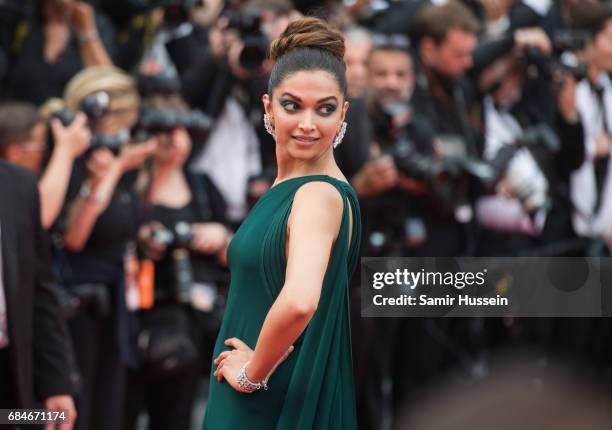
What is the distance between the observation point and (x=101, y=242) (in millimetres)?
4598

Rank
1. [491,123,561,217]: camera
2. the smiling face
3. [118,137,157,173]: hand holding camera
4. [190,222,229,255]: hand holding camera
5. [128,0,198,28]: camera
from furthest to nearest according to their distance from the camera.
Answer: [491,123,561,217]: camera < [128,0,198,28]: camera < [190,222,229,255]: hand holding camera < [118,137,157,173]: hand holding camera < the smiling face

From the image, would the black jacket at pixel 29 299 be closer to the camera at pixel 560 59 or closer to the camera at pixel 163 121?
the camera at pixel 163 121

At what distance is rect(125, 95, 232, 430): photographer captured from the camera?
15.8 ft

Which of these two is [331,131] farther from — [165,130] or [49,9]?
[49,9]

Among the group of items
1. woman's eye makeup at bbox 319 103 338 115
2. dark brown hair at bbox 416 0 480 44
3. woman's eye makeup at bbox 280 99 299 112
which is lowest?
woman's eye makeup at bbox 319 103 338 115

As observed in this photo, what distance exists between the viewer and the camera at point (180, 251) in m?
4.81

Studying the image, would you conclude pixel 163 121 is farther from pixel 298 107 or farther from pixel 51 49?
pixel 298 107

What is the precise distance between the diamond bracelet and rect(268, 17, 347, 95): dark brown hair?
1.97 feet

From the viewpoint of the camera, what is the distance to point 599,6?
22.4ft

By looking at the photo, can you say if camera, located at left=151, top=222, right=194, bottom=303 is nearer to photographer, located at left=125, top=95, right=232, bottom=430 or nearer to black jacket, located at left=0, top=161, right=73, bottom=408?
photographer, located at left=125, top=95, right=232, bottom=430

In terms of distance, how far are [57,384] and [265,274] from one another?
4.29 feet

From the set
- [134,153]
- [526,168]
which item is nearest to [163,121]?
[134,153]

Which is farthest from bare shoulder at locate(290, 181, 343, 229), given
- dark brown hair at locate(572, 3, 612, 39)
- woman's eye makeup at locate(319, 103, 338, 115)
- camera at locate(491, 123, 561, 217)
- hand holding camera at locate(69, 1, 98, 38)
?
dark brown hair at locate(572, 3, 612, 39)

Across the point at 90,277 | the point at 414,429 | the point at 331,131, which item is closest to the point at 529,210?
the point at 414,429
